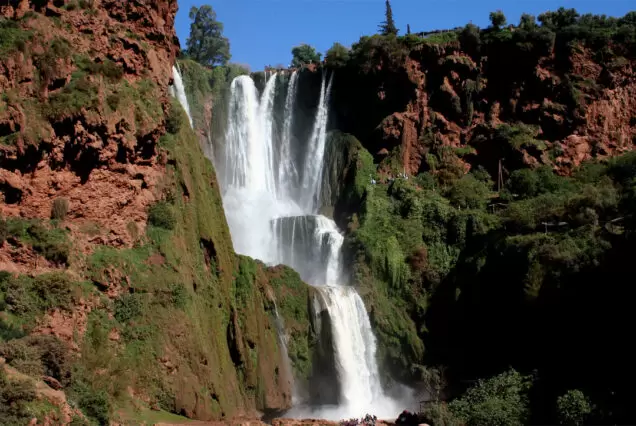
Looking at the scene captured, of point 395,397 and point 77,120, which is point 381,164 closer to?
point 395,397

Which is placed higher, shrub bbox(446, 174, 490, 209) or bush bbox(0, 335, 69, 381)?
shrub bbox(446, 174, 490, 209)

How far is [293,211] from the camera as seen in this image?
176 feet

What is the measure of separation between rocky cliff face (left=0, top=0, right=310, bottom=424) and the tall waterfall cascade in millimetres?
5887

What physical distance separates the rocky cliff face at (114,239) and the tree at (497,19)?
30.9m

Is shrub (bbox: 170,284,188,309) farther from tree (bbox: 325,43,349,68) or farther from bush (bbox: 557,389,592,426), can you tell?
tree (bbox: 325,43,349,68)

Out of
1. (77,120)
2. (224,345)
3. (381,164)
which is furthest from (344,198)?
(77,120)

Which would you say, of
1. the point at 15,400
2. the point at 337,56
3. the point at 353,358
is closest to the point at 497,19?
the point at 337,56

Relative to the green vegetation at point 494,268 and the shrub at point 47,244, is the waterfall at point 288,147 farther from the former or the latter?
the shrub at point 47,244

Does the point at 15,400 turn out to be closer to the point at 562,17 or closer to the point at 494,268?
the point at 494,268

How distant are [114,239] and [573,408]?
66.9 feet

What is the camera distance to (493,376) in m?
35.2

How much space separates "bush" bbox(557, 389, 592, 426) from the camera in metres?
28.9

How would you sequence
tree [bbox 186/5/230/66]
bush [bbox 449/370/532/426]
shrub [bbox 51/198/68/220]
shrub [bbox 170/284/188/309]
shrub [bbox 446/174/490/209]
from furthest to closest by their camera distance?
tree [bbox 186/5/230/66] < shrub [bbox 446/174/490/209] < bush [bbox 449/370/532/426] < shrub [bbox 170/284/188/309] < shrub [bbox 51/198/68/220]

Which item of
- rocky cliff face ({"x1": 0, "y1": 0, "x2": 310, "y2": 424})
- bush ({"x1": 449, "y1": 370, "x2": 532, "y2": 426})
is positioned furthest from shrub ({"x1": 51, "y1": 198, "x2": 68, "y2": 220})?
bush ({"x1": 449, "y1": 370, "x2": 532, "y2": 426})
